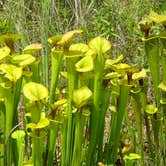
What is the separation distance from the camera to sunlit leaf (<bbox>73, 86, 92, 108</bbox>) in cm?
93

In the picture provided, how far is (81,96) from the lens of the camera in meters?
0.93

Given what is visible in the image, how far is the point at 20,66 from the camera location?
3.23ft

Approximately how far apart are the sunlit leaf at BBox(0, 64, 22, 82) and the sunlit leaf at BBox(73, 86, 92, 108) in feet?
0.45

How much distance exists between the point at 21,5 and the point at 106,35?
1.95 ft

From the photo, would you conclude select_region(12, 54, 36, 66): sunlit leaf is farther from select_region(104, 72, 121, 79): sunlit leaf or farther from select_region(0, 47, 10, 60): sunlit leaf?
select_region(104, 72, 121, 79): sunlit leaf

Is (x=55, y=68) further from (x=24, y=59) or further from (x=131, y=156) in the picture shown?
(x=131, y=156)

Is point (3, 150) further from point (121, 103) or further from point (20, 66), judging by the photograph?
point (121, 103)

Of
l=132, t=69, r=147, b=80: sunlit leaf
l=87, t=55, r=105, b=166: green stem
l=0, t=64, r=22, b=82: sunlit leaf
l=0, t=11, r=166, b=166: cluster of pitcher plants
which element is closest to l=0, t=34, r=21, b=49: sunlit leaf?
l=0, t=11, r=166, b=166: cluster of pitcher plants

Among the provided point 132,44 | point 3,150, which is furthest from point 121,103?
point 132,44

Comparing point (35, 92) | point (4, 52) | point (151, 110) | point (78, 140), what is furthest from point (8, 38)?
point (151, 110)

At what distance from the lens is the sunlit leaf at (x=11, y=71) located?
0.94 meters

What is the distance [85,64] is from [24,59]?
0.15m

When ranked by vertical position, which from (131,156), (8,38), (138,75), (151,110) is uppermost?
(8,38)

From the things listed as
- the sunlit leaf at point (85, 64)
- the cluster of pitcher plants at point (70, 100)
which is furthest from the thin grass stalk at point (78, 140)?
the sunlit leaf at point (85, 64)
